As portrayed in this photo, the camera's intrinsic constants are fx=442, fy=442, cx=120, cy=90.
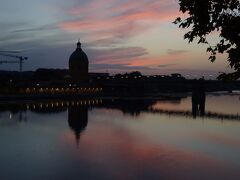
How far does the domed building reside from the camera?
15488 centimetres

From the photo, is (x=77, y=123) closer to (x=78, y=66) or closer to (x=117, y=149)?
(x=117, y=149)

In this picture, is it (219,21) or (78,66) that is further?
(78,66)

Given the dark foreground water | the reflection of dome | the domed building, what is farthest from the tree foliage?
the domed building

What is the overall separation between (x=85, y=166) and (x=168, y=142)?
14.1 metres

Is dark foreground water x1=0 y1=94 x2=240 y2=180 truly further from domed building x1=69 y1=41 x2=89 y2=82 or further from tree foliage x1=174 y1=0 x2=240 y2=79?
domed building x1=69 y1=41 x2=89 y2=82

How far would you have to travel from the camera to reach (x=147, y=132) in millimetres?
46719

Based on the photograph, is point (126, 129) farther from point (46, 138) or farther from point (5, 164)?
point (5, 164)

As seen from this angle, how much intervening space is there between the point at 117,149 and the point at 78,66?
122334 mm

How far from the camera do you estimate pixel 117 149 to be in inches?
1336

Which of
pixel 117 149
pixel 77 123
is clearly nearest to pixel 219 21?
pixel 117 149

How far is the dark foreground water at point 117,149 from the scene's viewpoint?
24812 mm

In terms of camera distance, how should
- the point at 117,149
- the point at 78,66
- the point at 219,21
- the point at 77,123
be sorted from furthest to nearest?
the point at 78,66 → the point at 77,123 → the point at 117,149 → the point at 219,21

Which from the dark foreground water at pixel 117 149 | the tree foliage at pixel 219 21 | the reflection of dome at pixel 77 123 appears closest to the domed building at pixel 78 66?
the reflection of dome at pixel 77 123

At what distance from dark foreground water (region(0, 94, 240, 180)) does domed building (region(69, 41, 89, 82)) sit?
9655 centimetres
